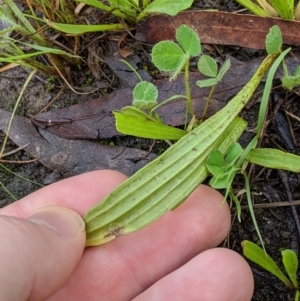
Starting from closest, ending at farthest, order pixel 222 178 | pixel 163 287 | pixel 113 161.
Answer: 1. pixel 222 178
2. pixel 163 287
3. pixel 113 161

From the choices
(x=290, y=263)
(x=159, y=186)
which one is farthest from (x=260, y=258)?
(x=159, y=186)

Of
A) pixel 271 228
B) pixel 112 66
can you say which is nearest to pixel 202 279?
pixel 271 228

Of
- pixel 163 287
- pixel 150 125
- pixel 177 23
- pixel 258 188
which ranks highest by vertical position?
pixel 177 23

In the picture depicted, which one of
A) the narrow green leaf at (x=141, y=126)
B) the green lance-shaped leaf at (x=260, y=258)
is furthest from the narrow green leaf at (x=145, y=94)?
the green lance-shaped leaf at (x=260, y=258)

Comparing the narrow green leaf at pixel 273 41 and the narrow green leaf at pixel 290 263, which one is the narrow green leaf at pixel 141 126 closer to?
the narrow green leaf at pixel 273 41

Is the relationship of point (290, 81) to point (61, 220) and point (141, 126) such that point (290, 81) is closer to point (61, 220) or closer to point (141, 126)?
point (141, 126)

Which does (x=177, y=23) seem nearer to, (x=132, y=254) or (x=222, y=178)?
(x=222, y=178)
